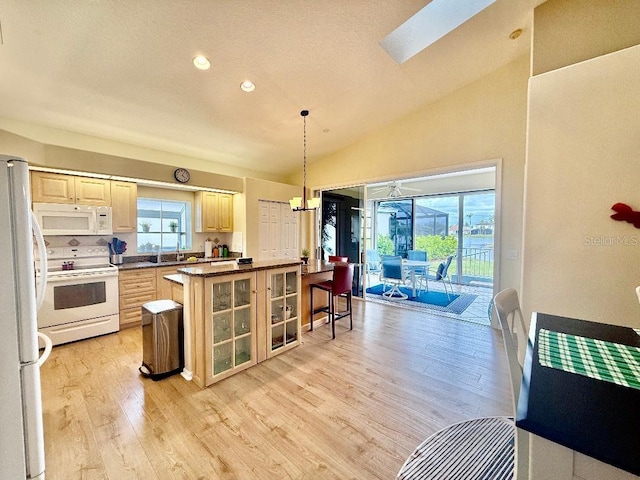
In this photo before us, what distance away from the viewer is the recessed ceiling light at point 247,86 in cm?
319

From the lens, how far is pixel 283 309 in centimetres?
309

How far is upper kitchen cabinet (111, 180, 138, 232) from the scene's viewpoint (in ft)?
12.7

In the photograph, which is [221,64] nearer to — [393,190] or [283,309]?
[283,309]

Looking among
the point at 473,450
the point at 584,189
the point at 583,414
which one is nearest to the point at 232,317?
the point at 473,450

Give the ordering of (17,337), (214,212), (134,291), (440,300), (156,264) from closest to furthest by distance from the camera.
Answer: (17,337), (134,291), (156,264), (214,212), (440,300)

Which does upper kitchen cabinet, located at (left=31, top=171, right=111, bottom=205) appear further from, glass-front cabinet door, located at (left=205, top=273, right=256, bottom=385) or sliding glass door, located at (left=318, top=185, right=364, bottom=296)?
sliding glass door, located at (left=318, top=185, right=364, bottom=296)

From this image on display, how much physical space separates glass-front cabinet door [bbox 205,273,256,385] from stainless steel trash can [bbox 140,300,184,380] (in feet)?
1.31

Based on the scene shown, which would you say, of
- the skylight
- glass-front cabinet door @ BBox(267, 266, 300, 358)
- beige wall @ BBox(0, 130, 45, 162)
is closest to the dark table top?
glass-front cabinet door @ BBox(267, 266, 300, 358)

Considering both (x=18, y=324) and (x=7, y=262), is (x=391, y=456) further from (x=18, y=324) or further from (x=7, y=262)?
(x=7, y=262)

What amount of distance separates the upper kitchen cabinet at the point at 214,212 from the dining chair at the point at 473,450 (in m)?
4.59

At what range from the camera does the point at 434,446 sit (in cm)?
171

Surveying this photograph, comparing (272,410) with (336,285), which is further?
(336,285)

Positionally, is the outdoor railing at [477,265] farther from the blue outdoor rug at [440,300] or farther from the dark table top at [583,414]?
the dark table top at [583,414]

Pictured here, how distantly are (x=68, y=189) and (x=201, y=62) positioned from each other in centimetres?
251
